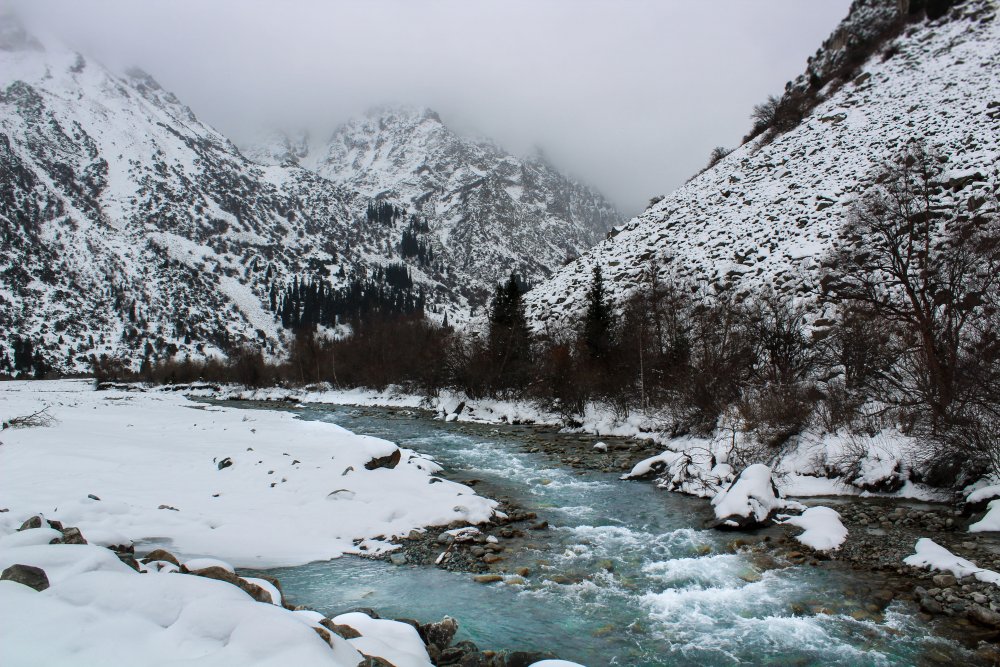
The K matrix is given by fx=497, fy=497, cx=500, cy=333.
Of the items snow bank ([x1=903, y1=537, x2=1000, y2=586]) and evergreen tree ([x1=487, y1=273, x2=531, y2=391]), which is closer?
snow bank ([x1=903, y1=537, x2=1000, y2=586])

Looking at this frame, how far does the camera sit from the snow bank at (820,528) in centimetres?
1133

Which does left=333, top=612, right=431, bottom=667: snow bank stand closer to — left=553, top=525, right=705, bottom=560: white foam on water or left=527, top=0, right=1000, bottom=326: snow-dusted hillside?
left=553, top=525, right=705, bottom=560: white foam on water

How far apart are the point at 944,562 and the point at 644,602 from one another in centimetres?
598

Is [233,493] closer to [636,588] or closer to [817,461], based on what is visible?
[636,588]

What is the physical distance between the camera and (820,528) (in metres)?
11.9

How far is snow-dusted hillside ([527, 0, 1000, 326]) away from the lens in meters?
36.8

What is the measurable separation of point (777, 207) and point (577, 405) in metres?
26.8

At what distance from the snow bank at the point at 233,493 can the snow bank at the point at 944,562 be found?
946 cm

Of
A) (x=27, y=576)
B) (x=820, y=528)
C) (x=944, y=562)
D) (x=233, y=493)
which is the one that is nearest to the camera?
(x=27, y=576)

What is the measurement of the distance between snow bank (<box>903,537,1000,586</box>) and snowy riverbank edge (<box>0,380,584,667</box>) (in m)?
9.57

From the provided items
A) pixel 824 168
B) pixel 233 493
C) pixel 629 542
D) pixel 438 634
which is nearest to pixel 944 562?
pixel 629 542

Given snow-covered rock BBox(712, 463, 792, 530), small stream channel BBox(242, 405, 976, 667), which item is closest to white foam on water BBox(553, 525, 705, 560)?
small stream channel BBox(242, 405, 976, 667)

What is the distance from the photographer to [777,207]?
44906 millimetres

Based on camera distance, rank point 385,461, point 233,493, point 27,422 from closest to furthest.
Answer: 1. point 233,493
2. point 385,461
3. point 27,422
